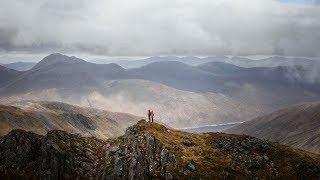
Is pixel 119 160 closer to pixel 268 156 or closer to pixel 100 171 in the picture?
pixel 100 171

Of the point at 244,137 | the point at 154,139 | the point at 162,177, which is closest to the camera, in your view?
the point at 162,177

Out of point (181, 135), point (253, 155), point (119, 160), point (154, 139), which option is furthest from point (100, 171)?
point (253, 155)

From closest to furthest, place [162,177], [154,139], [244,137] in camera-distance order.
A: 1. [162,177]
2. [154,139]
3. [244,137]

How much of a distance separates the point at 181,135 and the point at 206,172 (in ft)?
79.1

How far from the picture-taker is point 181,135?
156000 mm

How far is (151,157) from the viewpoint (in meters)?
138

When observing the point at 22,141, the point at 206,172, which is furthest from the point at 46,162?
the point at 206,172

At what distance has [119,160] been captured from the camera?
138 m

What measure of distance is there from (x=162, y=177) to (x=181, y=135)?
26.5 metres

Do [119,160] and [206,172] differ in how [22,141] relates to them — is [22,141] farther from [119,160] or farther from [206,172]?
[206,172]

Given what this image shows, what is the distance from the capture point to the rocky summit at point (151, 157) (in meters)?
135

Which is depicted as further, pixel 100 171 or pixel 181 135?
pixel 181 135

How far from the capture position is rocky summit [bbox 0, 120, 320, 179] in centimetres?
13538

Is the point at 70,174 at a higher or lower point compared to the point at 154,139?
lower
